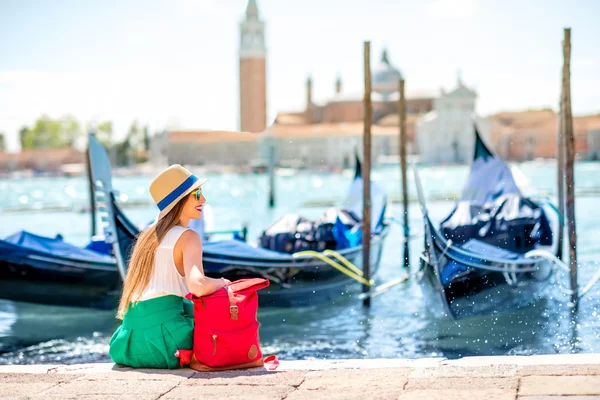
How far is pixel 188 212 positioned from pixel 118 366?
13.5 inches

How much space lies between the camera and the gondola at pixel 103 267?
15.1ft

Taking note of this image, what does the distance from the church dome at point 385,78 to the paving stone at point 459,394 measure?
50.8 meters

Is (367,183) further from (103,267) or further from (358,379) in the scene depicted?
(358,379)

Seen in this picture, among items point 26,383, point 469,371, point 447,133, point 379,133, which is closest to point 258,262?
point 26,383

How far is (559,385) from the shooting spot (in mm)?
1539

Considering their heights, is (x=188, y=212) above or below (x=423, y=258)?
above

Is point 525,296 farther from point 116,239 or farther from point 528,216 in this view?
point 116,239

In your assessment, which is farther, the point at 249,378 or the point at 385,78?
the point at 385,78

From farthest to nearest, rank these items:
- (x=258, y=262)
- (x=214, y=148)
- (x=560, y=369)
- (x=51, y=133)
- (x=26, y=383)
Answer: (x=214, y=148) → (x=51, y=133) → (x=258, y=262) → (x=26, y=383) → (x=560, y=369)

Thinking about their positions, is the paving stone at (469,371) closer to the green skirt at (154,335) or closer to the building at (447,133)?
Result: the green skirt at (154,335)

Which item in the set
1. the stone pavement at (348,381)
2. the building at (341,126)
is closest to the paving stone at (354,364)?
the stone pavement at (348,381)

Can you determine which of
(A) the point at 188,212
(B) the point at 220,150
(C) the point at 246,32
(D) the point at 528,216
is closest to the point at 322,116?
(B) the point at 220,150

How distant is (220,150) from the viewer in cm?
4841

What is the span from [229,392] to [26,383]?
41 cm
